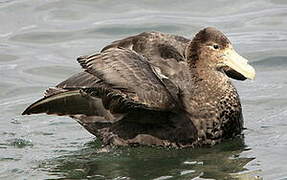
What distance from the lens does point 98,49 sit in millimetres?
12289

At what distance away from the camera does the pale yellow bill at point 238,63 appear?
8445 millimetres

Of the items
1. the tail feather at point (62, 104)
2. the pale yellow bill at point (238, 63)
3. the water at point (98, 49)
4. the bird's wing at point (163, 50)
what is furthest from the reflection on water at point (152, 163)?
the bird's wing at point (163, 50)

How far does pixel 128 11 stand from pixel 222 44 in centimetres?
516

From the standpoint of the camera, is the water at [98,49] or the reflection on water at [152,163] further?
the water at [98,49]

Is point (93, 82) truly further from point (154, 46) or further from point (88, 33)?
point (88, 33)

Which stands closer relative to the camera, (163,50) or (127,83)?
(127,83)

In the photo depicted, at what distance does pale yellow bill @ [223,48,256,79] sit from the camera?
8445 millimetres

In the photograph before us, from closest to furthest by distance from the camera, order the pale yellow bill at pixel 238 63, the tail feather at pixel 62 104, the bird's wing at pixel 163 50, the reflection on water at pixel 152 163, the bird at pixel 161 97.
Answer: the reflection on water at pixel 152 163
the bird at pixel 161 97
the pale yellow bill at pixel 238 63
the tail feather at pixel 62 104
the bird's wing at pixel 163 50

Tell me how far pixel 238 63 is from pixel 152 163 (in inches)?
44.3

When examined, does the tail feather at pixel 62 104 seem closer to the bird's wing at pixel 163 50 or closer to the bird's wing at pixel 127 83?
the bird's wing at pixel 127 83

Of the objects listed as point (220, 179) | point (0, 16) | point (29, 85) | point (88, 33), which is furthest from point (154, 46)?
point (0, 16)

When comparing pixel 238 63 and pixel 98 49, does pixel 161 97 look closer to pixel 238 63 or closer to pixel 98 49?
pixel 238 63

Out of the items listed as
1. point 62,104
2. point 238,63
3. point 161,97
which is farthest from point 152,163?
point 238,63

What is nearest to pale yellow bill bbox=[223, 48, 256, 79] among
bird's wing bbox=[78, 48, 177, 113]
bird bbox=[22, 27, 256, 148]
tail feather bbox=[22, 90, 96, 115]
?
bird bbox=[22, 27, 256, 148]
